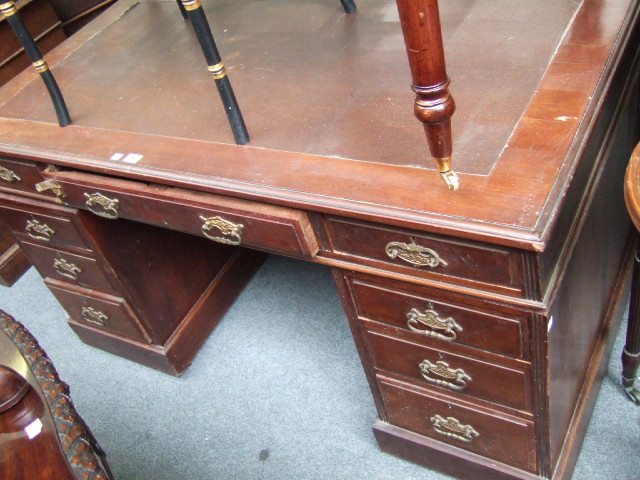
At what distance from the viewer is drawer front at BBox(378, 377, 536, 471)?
1246 millimetres

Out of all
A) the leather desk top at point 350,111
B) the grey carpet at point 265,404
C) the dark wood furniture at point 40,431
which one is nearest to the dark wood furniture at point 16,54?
the grey carpet at point 265,404

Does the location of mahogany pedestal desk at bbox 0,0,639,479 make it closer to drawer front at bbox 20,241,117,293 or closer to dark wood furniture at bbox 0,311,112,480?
drawer front at bbox 20,241,117,293

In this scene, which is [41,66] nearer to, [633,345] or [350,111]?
[350,111]

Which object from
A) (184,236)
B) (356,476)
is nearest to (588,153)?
(356,476)

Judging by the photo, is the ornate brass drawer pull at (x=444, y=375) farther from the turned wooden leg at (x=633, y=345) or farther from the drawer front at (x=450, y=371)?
the turned wooden leg at (x=633, y=345)

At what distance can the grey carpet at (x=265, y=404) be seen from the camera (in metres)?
1.55

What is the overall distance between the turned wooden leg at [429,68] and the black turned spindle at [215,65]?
438 millimetres

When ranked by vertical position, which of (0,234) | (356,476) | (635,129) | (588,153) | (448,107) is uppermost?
(448,107)

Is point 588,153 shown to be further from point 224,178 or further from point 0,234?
point 0,234

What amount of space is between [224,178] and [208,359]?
946 millimetres

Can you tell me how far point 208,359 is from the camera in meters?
1.93

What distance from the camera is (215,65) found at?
3.76 ft

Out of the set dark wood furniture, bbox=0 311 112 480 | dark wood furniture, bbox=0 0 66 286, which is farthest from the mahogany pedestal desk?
dark wood furniture, bbox=0 0 66 286

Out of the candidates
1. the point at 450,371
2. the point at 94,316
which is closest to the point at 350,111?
the point at 450,371
